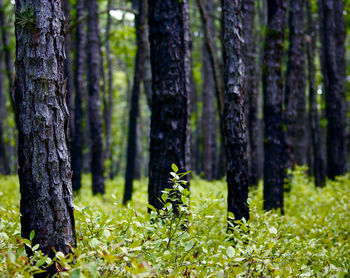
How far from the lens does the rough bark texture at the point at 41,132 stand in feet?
10.3

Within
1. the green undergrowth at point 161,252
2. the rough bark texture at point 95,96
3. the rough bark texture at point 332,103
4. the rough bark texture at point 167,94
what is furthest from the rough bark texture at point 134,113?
the rough bark texture at point 332,103

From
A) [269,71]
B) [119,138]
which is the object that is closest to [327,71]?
[269,71]

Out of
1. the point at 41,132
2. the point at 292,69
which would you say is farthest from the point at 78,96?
the point at 41,132

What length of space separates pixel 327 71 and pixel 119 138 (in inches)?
1032

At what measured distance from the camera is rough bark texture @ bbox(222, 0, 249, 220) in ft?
16.6

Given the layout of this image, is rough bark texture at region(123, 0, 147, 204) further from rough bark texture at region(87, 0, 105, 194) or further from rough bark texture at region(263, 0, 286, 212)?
rough bark texture at region(263, 0, 286, 212)

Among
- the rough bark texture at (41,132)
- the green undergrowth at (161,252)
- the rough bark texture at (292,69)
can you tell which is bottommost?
the green undergrowth at (161,252)

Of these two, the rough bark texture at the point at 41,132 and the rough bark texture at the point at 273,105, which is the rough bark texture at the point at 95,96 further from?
the rough bark texture at the point at 41,132

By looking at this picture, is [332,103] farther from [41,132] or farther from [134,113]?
[41,132]

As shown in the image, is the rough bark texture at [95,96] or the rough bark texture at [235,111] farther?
the rough bark texture at [95,96]

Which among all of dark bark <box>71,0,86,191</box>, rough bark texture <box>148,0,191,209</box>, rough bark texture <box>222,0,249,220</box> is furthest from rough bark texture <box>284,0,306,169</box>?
dark bark <box>71,0,86,191</box>

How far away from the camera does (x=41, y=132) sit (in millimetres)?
3129

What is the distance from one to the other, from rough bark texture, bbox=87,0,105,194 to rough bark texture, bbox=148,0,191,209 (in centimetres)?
713

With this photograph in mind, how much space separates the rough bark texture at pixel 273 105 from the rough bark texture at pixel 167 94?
278 centimetres
